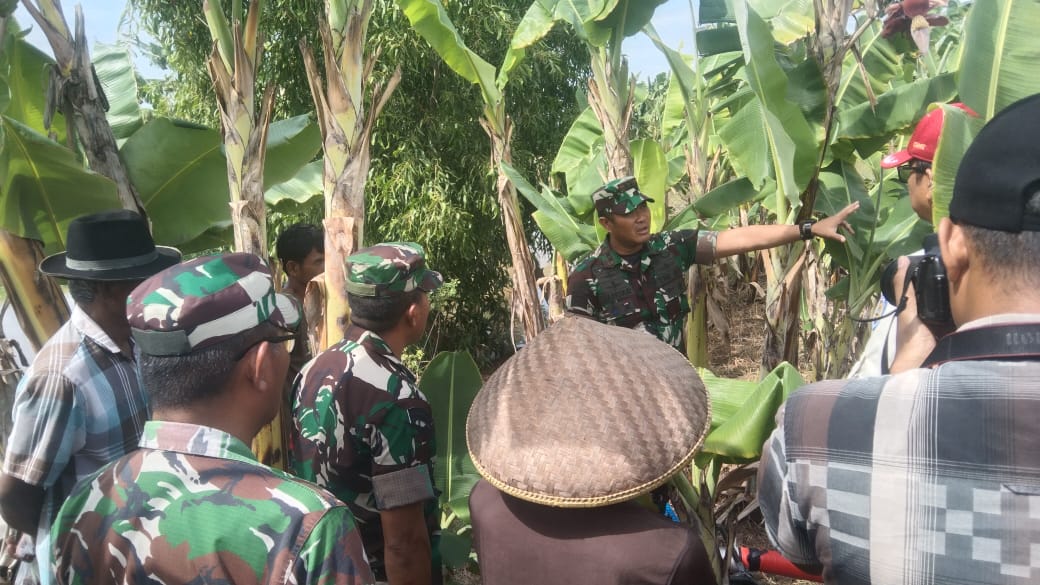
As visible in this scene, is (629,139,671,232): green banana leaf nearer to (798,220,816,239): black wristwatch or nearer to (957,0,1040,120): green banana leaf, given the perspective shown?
(798,220,816,239): black wristwatch

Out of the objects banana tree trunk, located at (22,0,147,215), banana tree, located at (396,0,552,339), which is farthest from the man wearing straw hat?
banana tree, located at (396,0,552,339)

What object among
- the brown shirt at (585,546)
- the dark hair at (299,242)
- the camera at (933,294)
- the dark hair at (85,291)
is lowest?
the brown shirt at (585,546)

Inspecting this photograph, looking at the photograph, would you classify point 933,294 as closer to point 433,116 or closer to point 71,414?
point 71,414

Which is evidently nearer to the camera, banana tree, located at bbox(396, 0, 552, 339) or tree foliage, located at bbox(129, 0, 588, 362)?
banana tree, located at bbox(396, 0, 552, 339)

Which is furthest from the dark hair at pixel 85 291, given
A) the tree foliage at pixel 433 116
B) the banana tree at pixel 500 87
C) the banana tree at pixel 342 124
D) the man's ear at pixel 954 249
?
the tree foliage at pixel 433 116

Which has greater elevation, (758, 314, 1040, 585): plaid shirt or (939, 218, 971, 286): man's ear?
(939, 218, 971, 286): man's ear

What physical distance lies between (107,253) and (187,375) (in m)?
1.05

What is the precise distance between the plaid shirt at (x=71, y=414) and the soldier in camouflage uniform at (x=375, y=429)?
1.44 feet

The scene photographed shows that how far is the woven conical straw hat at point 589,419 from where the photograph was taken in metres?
1.08

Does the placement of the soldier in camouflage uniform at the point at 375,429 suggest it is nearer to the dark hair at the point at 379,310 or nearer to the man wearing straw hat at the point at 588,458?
the dark hair at the point at 379,310

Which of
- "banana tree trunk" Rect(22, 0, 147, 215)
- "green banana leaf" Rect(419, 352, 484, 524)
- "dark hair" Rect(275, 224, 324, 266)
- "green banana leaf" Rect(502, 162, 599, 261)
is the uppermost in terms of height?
"banana tree trunk" Rect(22, 0, 147, 215)

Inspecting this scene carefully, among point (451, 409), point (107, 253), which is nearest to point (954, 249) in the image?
point (107, 253)

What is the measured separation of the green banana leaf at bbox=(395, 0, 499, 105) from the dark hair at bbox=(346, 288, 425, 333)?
2.80 meters

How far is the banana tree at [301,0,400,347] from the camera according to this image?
9.39ft
